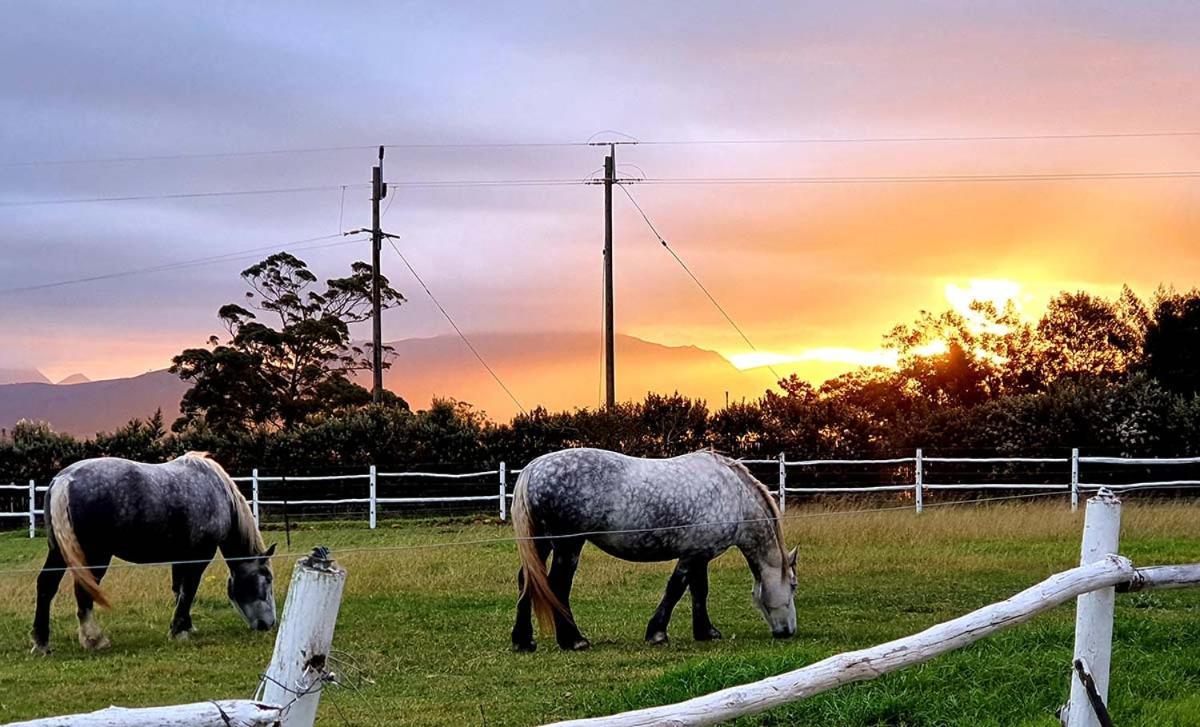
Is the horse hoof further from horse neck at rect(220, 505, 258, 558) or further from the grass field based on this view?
horse neck at rect(220, 505, 258, 558)

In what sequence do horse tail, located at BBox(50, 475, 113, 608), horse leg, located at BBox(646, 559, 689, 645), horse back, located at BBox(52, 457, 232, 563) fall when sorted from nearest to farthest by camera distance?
1. horse leg, located at BBox(646, 559, 689, 645)
2. horse tail, located at BBox(50, 475, 113, 608)
3. horse back, located at BBox(52, 457, 232, 563)

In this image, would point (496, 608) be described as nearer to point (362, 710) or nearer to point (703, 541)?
point (703, 541)

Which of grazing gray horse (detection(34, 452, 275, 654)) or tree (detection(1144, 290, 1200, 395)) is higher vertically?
tree (detection(1144, 290, 1200, 395))

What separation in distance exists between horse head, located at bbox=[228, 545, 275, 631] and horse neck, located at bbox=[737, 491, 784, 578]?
14.6 ft

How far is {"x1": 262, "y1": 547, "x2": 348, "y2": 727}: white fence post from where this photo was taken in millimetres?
3367

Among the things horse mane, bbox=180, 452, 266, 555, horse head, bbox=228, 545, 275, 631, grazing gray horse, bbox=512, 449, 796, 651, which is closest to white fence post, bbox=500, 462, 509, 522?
horse mane, bbox=180, 452, 266, 555

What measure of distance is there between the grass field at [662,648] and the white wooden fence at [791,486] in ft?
9.80

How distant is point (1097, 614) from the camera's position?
17.4ft

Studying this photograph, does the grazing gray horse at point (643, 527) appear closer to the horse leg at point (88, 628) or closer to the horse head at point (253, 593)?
the horse head at point (253, 593)

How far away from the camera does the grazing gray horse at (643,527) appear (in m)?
10.6

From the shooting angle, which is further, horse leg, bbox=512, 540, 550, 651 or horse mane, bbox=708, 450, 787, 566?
horse mane, bbox=708, 450, 787, 566

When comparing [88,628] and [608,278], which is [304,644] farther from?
[608,278]

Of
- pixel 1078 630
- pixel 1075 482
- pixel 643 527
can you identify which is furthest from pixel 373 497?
pixel 1078 630

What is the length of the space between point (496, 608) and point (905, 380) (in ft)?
76.0
